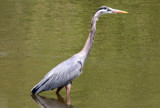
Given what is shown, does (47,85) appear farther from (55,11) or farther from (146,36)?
(55,11)

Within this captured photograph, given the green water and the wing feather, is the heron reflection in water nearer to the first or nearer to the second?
the green water

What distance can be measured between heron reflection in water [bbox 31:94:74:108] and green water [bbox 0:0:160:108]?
2 centimetres

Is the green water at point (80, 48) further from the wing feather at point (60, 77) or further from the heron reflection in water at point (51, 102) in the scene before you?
the wing feather at point (60, 77)

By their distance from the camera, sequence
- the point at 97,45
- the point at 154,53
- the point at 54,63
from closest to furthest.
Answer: the point at 54,63 < the point at 154,53 < the point at 97,45

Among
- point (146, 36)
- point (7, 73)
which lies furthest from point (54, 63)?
point (146, 36)

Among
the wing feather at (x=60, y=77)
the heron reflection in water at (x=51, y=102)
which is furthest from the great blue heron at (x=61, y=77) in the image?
the heron reflection in water at (x=51, y=102)

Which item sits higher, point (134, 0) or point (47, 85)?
point (47, 85)

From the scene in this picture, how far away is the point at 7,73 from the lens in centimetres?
825

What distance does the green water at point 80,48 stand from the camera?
23.6 ft

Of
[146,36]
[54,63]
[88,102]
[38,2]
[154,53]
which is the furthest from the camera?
[38,2]

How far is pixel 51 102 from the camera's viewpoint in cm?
709

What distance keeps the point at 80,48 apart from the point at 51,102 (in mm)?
2924

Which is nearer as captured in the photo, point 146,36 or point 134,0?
point 146,36

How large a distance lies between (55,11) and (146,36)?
4.00m
